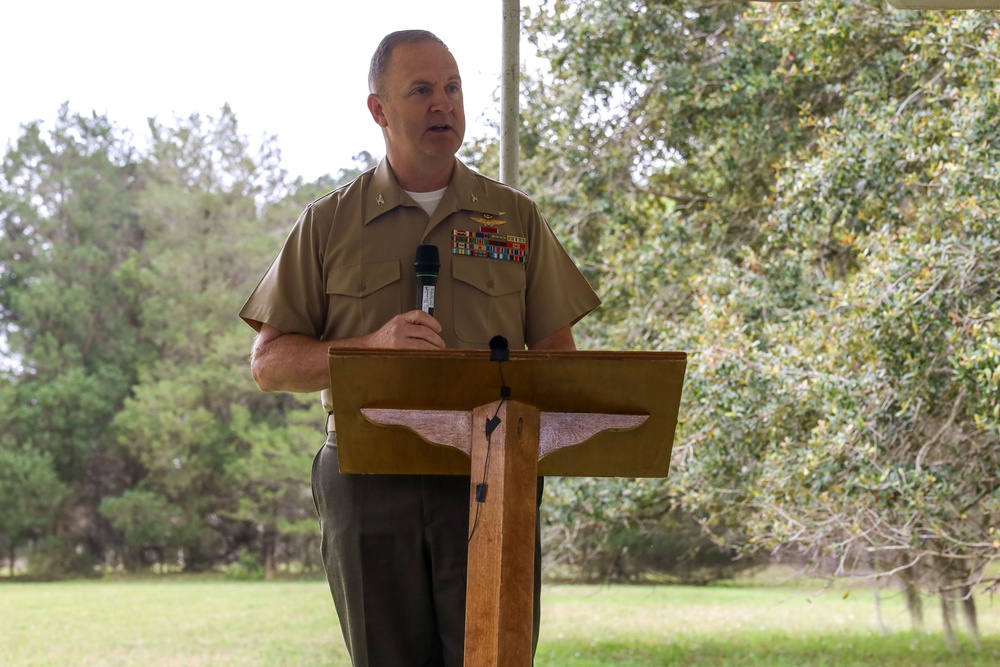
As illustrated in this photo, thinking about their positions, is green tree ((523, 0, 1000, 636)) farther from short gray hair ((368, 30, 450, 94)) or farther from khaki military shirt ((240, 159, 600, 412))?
short gray hair ((368, 30, 450, 94))

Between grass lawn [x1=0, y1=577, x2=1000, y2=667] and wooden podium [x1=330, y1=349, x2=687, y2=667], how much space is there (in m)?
5.87

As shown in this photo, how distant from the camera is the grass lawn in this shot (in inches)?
314

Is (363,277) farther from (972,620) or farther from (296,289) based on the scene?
(972,620)

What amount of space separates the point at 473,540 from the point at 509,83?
160 centimetres

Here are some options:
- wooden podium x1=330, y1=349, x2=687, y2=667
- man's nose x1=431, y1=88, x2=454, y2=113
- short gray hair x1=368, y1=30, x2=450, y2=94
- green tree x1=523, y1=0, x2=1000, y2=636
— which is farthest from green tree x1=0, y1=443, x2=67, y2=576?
wooden podium x1=330, y1=349, x2=687, y2=667

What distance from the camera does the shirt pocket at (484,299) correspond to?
2.08 meters

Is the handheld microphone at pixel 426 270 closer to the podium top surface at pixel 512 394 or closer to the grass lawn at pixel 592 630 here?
the podium top surface at pixel 512 394

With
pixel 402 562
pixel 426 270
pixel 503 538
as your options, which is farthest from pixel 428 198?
pixel 503 538

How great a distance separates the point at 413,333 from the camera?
173 centimetres

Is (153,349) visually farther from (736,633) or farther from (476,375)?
(476,375)

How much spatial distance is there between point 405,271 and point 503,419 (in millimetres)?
610

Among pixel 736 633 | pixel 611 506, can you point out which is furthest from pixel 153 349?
pixel 611 506

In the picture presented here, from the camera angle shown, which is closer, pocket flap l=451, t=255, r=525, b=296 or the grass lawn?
pocket flap l=451, t=255, r=525, b=296

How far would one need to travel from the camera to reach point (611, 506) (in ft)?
21.4
